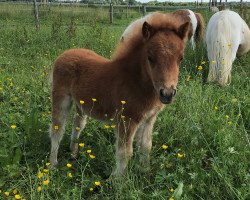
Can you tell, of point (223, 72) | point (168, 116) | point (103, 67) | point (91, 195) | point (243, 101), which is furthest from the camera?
point (223, 72)

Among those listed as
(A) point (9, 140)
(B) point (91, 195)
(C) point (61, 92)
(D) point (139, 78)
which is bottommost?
(B) point (91, 195)

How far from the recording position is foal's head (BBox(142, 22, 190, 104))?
282cm

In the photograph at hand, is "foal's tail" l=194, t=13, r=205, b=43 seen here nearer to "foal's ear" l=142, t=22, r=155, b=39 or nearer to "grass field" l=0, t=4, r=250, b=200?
"grass field" l=0, t=4, r=250, b=200

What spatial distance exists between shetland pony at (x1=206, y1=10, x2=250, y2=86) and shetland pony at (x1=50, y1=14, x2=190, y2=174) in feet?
7.90

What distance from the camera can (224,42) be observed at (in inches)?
237

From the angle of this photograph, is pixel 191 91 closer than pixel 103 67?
No

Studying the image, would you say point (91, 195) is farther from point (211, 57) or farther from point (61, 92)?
point (211, 57)

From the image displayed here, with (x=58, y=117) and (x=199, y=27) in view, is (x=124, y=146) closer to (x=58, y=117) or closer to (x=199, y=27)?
(x=58, y=117)

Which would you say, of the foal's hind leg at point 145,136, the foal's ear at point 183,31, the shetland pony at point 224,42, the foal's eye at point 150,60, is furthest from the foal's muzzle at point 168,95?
the shetland pony at point 224,42

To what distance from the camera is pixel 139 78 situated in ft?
11.0

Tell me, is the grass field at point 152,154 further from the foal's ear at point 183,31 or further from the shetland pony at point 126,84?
the foal's ear at point 183,31

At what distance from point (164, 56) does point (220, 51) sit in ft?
11.1

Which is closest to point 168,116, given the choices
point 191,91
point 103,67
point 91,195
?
point 191,91

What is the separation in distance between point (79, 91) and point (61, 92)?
0.24 metres
